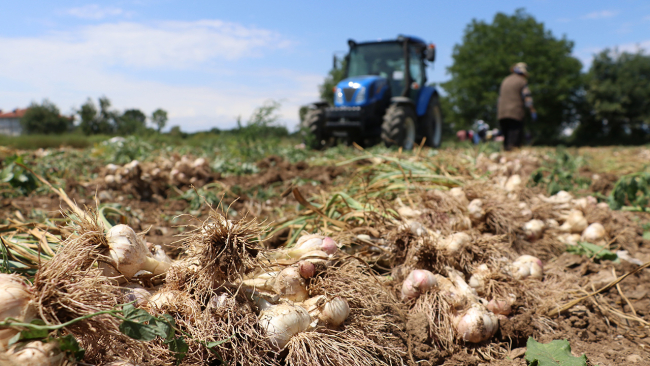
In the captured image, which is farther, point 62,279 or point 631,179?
point 631,179

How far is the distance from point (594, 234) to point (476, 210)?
101cm

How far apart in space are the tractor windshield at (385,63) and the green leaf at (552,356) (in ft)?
28.4

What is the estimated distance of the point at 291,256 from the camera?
1508mm

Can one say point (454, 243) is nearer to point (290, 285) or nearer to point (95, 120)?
point (290, 285)

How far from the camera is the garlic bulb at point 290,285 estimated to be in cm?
137

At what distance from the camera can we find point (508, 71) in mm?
35062

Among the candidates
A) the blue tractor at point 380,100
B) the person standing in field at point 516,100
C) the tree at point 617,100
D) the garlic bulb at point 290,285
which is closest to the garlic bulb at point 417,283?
the garlic bulb at point 290,285

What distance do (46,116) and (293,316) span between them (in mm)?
27594

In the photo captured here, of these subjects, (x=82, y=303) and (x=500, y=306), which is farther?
(x=500, y=306)

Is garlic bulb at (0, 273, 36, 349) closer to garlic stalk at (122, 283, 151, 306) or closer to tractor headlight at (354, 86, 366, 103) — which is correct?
garlic stalk at (122, 283, 151, 306)

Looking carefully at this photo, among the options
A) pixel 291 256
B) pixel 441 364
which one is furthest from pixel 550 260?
pixel 291 256

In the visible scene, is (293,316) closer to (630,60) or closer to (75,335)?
(75,335)

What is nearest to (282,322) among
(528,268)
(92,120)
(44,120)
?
(528,268)

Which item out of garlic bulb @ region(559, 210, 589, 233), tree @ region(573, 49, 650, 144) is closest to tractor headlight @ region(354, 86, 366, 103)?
garlic bulb @ region(559, 210, 589, 233)
